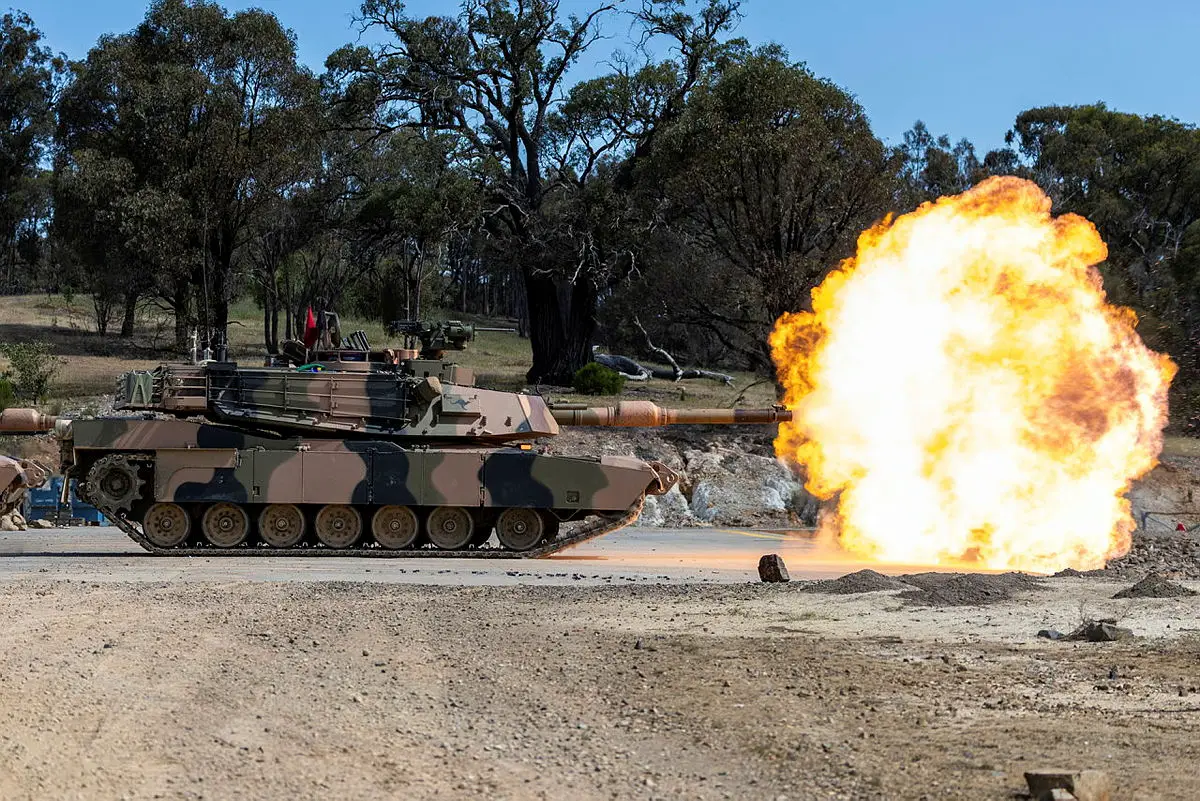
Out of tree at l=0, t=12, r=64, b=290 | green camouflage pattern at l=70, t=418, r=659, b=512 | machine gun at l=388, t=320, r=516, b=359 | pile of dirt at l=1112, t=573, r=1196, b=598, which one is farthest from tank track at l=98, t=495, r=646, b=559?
tree at l=0, t=12, r=64, b=290

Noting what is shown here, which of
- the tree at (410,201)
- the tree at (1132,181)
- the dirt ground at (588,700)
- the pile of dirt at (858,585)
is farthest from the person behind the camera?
the tree at (1132,181)

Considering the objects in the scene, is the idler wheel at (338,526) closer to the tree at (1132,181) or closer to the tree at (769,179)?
the tree at (769,179)

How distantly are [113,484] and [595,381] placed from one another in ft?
84.1

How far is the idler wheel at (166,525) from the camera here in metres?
24.4

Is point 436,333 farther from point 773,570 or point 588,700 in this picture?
point 588,700

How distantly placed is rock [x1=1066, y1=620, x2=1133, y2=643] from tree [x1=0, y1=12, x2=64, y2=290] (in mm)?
68479

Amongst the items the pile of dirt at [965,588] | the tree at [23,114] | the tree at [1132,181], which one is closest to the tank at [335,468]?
the pile of dirt at [965,588]

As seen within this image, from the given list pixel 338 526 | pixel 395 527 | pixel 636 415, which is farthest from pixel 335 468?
pixel 636 415

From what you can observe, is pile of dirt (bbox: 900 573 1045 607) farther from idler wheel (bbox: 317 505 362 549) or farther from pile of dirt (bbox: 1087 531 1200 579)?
idler wheel (bbox: 317 505 362 549)

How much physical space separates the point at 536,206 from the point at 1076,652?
4054cm

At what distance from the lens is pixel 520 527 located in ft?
81.0

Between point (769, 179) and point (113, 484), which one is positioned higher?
point (769, 179)

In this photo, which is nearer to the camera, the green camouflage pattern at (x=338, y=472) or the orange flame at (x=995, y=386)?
the orange flame at (x=995, y=386)

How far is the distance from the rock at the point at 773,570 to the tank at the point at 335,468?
5.99 meters
